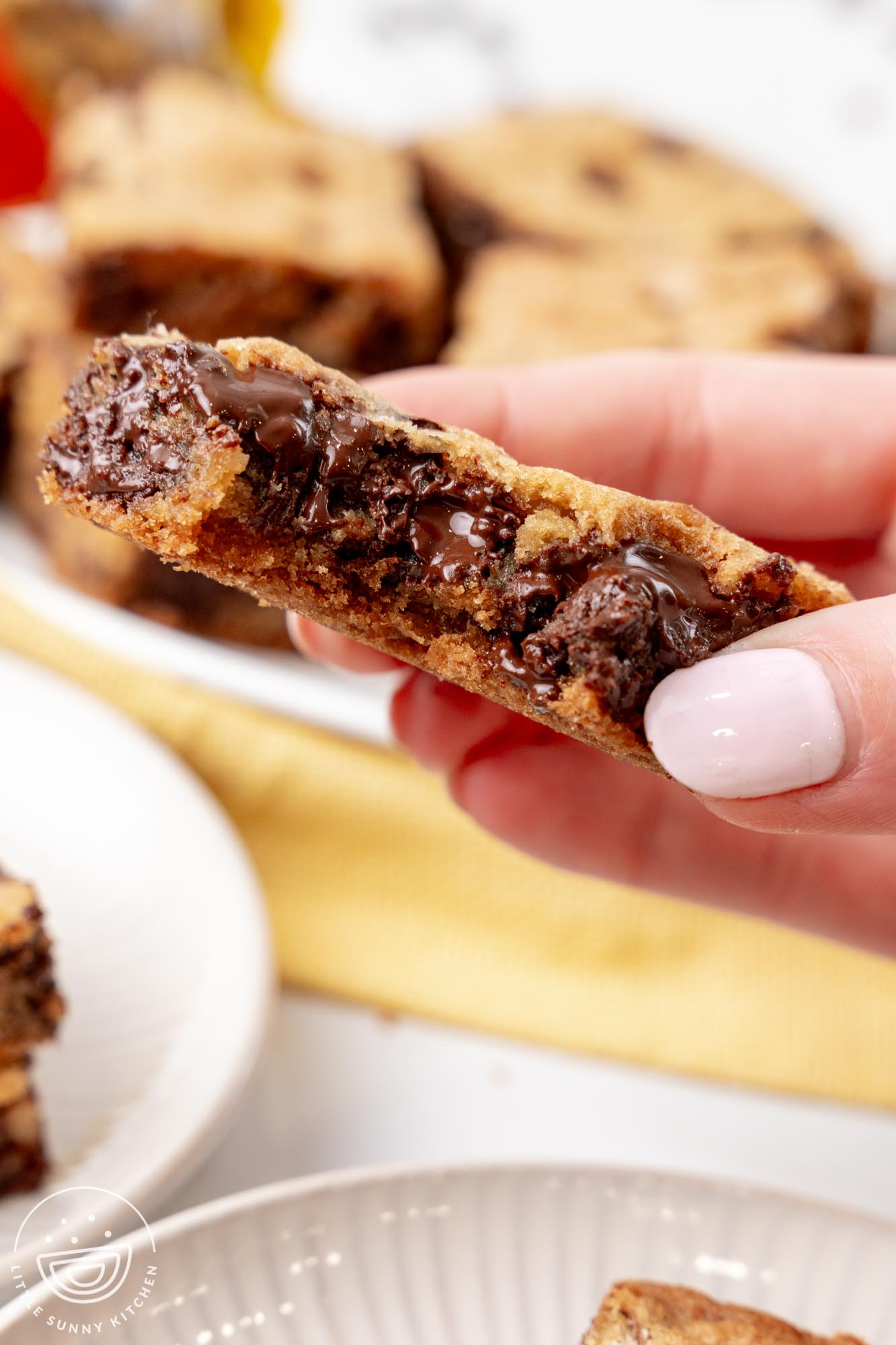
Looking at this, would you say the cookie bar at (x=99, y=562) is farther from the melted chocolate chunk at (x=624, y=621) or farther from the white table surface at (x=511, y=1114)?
the melted chocolate chunk at (x=624, y=621)

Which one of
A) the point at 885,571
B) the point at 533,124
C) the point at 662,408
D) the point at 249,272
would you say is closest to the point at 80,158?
the point at 249,272

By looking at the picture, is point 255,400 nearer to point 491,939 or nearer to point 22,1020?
point 22,1020

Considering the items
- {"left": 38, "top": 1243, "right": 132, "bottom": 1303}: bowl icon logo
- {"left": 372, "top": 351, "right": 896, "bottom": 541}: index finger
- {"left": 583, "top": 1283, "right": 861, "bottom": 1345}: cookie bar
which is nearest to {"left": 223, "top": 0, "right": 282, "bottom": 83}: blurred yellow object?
{"left": 372, "top": 351, "right": 896, "bottom": 541}: index finger

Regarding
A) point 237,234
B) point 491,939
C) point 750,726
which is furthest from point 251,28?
point 750,726

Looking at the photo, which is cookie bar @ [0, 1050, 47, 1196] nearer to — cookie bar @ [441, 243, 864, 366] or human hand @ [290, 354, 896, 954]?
human hand @ [290, 354, 896, 954]

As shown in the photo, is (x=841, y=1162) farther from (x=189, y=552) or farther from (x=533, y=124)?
(x=533, y=124)

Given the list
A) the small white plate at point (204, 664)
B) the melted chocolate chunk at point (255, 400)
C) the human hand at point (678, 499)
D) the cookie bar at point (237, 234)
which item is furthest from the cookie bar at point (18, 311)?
the melted chocolate chunk at point (255, 400)
